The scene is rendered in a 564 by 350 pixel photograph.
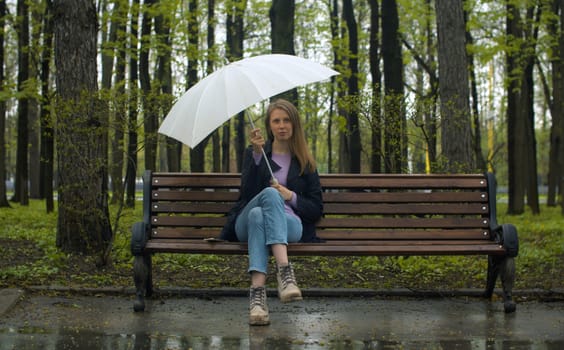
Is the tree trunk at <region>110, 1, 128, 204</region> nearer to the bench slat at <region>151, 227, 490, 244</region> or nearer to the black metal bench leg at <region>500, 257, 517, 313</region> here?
the bench slat at <region>151, 227, 490, 244</region>

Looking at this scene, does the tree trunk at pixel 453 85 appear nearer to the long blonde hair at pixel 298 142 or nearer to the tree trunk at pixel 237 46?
the long blonde hair at pixel 298 142

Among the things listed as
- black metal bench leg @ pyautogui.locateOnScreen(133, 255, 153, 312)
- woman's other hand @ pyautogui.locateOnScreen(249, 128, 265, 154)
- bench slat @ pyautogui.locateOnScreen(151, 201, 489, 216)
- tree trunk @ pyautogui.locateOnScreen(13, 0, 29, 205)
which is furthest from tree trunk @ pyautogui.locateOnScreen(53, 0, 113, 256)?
tree trunk @ pyautogui.locateOnScreen(13, 0, 29, 205)

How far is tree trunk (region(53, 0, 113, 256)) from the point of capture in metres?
7.70

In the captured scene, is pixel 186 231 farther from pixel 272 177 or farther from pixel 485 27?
pixel 485 27

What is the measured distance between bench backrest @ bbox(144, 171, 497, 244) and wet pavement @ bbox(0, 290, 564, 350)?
0.57 m

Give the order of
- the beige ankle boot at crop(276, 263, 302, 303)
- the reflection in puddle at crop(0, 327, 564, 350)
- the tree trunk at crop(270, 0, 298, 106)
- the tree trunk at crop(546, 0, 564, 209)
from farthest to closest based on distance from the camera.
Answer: the tree trunk at crop(546, 0, 564, 209) → the tree trunk at crop(270, 0, 298, 106) → the beige ankle boot at crop(276, 263, 302, 303) → the reflection in puddle at crop(0, 327, 564, 350)

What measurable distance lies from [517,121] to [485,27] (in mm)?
3860

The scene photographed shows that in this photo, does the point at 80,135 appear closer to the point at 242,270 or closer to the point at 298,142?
the point at 242,270

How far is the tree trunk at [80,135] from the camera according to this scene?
7.70 m

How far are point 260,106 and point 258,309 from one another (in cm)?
3024

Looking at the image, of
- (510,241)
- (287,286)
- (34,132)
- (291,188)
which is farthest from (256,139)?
(34,132)

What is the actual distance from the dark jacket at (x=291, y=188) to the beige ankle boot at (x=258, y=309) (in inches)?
29.7

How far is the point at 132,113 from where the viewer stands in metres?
7.64

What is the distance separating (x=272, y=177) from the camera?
5770 mm
